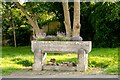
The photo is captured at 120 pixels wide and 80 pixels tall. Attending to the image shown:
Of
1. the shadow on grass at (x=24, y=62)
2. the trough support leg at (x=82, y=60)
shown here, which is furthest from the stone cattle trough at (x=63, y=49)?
the shadow on grass at (x=24, y=62)

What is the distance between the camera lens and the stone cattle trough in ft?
26.7

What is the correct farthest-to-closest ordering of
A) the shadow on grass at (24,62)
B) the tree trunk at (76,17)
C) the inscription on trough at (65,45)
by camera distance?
the shadow on grass at (24,62) → the tree trunk at (76,17) → the inscription on trough at (65,45)

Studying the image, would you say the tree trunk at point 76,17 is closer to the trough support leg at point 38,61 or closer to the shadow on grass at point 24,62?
the shadow on grass at point 24,62

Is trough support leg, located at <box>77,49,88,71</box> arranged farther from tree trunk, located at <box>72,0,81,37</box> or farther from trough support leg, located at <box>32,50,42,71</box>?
tree trunk, located at <box>72,0,81,37</box>

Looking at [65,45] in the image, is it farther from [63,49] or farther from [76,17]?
[76,17]

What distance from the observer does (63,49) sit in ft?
26.8

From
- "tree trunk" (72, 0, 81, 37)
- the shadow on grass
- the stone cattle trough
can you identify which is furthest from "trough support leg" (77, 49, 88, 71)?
the shadow on grass

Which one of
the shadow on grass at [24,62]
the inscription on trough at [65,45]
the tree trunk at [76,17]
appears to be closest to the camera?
the inscription on trough at [65,45]

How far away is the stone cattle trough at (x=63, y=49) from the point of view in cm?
813

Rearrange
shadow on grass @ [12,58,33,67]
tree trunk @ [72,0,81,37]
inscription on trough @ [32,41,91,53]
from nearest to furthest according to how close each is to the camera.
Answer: inscription on trough @ [32,41,91,53], tree trunk @ [72,0,81,37], shadow on grass @ [12,58,33,67]

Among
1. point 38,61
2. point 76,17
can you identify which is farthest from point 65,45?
point 76,17

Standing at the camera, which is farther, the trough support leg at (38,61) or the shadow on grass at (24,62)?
the shadow on grass at (24,62)

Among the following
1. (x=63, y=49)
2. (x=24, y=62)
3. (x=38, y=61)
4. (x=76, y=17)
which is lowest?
(x=24, y=62)

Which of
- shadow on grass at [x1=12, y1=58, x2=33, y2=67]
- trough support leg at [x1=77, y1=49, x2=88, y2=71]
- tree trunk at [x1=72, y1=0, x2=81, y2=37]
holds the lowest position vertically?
shadow on grass at [x1=12, y1=58, x2=33, y2=67]
